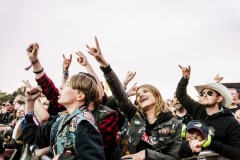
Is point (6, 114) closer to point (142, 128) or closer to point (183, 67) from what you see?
point (183, 67)

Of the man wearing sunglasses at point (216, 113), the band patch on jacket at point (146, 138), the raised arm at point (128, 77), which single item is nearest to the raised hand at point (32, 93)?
the band patch on jacket at point (146, 138)

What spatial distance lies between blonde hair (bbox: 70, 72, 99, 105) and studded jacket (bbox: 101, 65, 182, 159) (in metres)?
0.70

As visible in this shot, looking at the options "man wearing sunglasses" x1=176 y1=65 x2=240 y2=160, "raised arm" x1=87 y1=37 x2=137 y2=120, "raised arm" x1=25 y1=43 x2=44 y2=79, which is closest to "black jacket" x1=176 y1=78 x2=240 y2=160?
"man wearing sunglasses" x1=176 y1=65 x2=240 y2=160

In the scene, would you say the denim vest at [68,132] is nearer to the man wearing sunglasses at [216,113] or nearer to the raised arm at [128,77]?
the man wearing sunglasses at [216,113]

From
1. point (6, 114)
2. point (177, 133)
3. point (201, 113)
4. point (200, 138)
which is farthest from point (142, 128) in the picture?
point (6, 114)

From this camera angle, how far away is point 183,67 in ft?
15.7

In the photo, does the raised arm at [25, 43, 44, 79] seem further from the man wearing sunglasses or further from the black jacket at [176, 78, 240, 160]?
the black jacket at [176, 78, 240, 160]

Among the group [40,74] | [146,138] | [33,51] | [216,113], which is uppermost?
[33,51]

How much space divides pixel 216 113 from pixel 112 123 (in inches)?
77.9

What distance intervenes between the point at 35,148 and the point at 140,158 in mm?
1278

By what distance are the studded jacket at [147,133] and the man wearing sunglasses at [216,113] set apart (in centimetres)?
67

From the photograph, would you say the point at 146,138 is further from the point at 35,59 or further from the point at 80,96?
the point at 35,59

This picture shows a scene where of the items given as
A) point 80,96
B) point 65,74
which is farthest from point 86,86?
point 65,74

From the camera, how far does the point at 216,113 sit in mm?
4270
